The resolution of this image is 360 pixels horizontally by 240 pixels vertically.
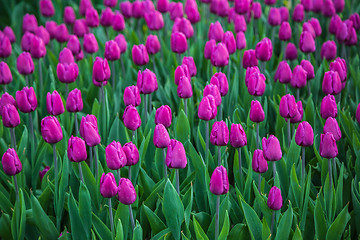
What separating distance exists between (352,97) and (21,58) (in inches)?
77.0

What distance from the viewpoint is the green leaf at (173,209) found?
2.19 metres

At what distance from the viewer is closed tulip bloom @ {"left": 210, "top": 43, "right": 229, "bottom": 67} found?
9.48 ft

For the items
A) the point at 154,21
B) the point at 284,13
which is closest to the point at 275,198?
the point at 154,21

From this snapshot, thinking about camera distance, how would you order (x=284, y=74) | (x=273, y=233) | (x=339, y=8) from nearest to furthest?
(x=273, y=233) → (x=284, y=74) → (x=339, y=8)

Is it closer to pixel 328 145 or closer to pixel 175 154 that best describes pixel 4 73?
pixel 175 154

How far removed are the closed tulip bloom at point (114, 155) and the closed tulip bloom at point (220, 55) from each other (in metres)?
1.00

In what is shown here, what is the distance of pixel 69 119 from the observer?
306cm

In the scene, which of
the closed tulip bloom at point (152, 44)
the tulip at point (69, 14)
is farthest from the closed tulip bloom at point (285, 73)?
the tulip at point (69, 14)

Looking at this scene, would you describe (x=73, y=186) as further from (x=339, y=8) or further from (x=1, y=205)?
(x=339, y=8)

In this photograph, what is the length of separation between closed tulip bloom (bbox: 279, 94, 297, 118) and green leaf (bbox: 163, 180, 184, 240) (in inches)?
24.9

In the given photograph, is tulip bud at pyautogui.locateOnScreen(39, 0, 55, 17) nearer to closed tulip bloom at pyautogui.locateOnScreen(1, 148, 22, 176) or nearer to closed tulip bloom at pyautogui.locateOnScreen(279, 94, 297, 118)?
closed tulip bloom at pyautogui.locateOnScreen(1, 148, 22, 176)

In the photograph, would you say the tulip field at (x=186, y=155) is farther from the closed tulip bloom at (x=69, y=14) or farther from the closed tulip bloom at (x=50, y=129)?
the closed tulip bloom at (x=69, y=14)

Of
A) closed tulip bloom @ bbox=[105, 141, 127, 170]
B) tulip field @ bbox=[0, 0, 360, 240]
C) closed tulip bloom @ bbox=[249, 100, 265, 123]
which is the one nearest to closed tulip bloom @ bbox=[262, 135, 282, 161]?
tulip field @ bbox=[0, 0, 360, 240]

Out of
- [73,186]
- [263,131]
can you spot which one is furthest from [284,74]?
[73,186]
